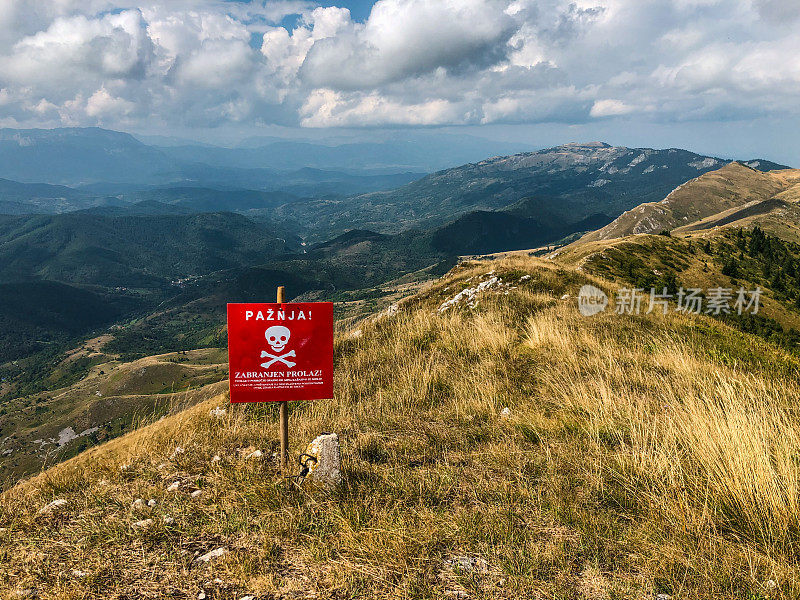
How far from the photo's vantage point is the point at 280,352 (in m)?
4.71

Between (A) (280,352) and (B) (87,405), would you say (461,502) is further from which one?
(B) (87,405)

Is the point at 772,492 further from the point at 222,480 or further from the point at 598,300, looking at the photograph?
the point at 598,300

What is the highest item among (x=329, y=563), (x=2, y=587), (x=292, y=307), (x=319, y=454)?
(x=292, y=307)

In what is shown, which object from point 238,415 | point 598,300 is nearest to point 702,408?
point 238,415

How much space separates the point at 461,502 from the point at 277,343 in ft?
8.82

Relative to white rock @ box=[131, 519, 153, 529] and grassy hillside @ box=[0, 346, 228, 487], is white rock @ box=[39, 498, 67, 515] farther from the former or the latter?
grassy hillside @ box=[0, 346, 228, 487]

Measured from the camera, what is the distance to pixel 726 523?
3270mm

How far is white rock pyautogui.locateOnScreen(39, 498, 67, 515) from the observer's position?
13.6ft

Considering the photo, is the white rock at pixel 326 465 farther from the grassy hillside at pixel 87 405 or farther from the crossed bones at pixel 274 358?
the grassy hillside at pixel 87 405

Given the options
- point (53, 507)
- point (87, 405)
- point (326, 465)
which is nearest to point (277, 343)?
point (326, 465)

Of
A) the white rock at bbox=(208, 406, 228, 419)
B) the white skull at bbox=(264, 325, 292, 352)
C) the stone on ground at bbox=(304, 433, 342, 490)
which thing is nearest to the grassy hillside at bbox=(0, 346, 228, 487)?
the white rock at bbox=(208, 406, 228, 419)

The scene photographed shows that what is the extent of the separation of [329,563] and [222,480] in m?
1.94

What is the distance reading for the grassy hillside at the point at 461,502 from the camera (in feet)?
9.77

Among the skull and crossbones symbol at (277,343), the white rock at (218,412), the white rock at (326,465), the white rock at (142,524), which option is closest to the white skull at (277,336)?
Result: the skull and crossbones symbol at (277,343)
